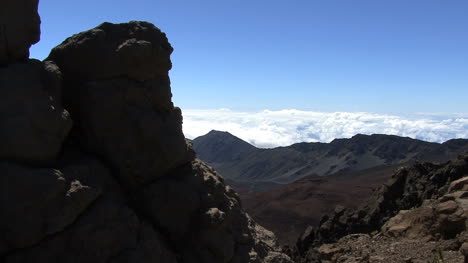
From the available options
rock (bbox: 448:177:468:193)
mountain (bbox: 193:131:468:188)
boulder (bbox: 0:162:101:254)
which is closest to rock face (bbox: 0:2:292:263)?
boulder (bbox: 0:162:101:254)

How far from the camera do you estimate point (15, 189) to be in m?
8.50

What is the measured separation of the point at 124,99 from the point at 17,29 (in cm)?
261

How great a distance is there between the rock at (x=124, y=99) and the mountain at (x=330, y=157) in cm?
13412

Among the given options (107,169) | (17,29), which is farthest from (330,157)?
(17,29)

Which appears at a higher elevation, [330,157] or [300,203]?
[330,157]

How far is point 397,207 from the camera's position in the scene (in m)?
24.7

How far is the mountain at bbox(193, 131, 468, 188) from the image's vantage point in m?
149

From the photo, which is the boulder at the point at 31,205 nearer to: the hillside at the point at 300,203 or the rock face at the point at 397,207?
the rock face at the point at 397,207

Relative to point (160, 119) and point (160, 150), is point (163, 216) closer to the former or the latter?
point (160, 150)

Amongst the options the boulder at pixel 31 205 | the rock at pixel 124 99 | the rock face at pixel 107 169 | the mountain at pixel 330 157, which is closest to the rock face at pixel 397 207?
the rock face at pixel 107 169

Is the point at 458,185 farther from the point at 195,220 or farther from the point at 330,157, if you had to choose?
the point at 330,157

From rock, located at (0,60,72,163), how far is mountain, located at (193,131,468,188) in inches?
5368

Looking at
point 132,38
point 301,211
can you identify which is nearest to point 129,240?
point 132,38

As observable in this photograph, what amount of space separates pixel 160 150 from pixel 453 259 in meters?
8.89
